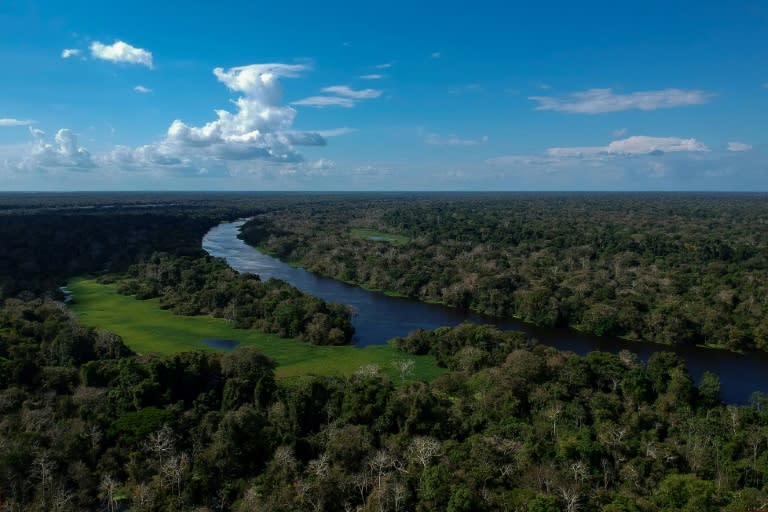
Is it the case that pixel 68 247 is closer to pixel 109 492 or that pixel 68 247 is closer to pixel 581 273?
pixel 109 492

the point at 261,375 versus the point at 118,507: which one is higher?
the point at 261,375

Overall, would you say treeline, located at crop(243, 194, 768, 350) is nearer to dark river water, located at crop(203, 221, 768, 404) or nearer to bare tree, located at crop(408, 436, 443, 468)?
dark river water, located at crop(203, 221, 768, 404)

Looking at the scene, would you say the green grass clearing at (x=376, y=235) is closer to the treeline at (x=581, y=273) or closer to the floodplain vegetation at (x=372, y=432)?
the treeline at (x=581, y=273)

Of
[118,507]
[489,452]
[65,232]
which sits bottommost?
[118,507]

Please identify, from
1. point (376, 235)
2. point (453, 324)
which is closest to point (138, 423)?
point (453, 324)

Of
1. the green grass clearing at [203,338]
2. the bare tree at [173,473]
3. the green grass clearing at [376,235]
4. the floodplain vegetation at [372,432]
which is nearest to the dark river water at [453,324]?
the green grass clearing at [203,338]

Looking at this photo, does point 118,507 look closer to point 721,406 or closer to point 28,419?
point 28,419

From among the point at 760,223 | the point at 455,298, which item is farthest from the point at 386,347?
the point at 760,223

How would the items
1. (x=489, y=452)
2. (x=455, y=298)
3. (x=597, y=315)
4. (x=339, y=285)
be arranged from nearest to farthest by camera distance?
(x=489, y=452), (x=597, y=315), (x=455, y=298), (x=339, y=285)
